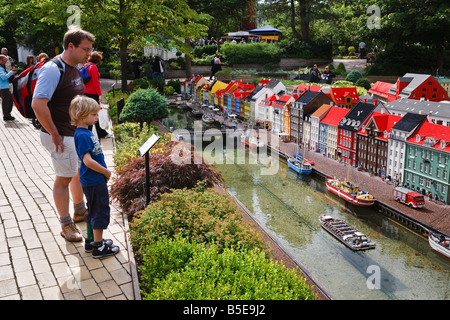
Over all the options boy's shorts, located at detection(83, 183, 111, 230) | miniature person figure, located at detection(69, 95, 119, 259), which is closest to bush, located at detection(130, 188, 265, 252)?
miniature person figure, located at detection(69, 95, 119, 259)

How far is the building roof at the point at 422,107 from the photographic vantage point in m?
19.9

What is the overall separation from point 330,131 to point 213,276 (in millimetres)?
19403

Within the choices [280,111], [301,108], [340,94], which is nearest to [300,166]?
[301,108]

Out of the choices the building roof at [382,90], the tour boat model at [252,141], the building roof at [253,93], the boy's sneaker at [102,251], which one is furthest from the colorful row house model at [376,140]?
the boy's sneaker at [102,251]

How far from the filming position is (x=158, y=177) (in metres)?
9.52

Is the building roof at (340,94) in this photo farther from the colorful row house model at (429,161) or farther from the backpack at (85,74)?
the backpack at (85,74)

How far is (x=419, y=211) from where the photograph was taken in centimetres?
1628

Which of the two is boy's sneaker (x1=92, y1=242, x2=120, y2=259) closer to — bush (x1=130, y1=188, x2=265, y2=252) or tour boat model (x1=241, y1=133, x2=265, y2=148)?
bush (x1=130, y1=188, x2=265, y2=252)

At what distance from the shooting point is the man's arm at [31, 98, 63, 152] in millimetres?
5792

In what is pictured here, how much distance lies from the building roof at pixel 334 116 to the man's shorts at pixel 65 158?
18.6m

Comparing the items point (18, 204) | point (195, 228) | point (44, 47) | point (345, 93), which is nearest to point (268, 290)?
point (195, 228)

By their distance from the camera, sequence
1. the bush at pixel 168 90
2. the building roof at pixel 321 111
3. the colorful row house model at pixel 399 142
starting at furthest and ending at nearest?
1. the bush at pixel 168 90
2. the building roof at pixel 321 111
3. the colorful row house model at pixel 399 142

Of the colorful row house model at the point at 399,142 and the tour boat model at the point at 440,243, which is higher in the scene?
the colorful row house model at the point at 399,142
